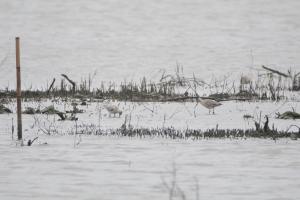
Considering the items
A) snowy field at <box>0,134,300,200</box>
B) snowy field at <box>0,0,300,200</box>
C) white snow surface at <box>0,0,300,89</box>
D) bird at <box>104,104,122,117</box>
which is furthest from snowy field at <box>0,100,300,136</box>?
white snow surface at <box>0,0,300,89</box>

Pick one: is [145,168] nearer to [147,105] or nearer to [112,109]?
A: [112,109]

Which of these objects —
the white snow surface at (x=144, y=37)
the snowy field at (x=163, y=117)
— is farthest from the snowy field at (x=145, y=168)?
the white snow surface at (x=144, y=37)

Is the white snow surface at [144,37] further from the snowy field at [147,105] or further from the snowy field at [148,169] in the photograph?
the snowy field at [148,169]

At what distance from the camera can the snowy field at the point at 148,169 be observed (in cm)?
410

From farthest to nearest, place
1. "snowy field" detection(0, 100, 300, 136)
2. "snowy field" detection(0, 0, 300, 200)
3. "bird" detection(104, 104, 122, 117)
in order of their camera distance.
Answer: "bird" detection(104, 104, 122, 117)
"snowy field" detection(0, 100, 300, 136)
"snowy field" detection(0, 0, 300, 200)

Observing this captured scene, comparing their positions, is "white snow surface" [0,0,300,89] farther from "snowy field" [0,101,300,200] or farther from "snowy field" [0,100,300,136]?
"snowy field" [0,101,300,200]

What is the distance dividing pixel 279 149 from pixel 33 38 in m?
14.1

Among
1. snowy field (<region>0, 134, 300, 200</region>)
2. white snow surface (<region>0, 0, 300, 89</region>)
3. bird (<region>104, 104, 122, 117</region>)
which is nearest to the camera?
snowy field (<region>0, 134, 300, 200</region>)

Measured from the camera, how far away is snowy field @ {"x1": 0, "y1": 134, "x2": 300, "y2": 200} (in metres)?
4.10

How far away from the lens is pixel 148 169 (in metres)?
4.88

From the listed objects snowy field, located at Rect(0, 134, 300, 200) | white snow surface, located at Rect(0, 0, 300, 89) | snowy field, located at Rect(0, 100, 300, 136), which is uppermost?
white snow surface, located at Rect(0, 0, 300, 89)

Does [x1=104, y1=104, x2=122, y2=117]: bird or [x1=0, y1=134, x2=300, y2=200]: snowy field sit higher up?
[x1=104, y1=104, x2=122, y2=117]: bird

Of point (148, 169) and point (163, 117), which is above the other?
point (163, 117)

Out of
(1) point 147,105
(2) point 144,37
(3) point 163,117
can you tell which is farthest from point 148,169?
(2) point 144,37
